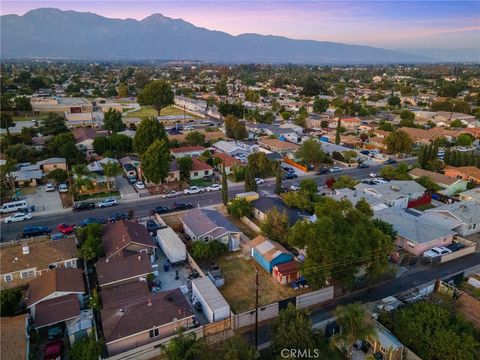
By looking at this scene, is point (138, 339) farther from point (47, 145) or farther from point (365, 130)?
point (365, 130)

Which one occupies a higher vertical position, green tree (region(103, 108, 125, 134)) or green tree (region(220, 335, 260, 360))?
green tree (region(103, 108, 125, 134))

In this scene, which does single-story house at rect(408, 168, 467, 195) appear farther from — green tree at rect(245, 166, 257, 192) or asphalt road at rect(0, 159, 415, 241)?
green tree at rect(245, 166, 257, 192)

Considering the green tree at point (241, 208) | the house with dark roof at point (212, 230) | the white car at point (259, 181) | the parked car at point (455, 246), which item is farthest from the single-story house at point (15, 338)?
the parked car at point (455, 246)

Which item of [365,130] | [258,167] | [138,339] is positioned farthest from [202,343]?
[365,130]

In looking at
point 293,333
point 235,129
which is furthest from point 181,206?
point 235,129

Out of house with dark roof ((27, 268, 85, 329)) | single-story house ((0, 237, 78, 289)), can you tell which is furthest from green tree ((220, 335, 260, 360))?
single-story house ((0, 237, 78, 289))

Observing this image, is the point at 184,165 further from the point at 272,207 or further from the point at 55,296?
the point at 55,296
